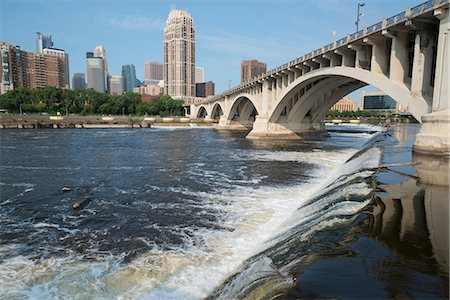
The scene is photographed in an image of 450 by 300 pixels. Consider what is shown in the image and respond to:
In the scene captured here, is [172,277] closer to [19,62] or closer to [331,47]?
[331,47]

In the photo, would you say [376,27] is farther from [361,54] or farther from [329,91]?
[329,91]

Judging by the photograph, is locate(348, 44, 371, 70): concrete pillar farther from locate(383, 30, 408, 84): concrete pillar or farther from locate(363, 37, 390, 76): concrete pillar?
locate(383, 30, 408, 84): concrete pillar

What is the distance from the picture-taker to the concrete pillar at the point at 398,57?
78.2 feet

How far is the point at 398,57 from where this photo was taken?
24.0 metres

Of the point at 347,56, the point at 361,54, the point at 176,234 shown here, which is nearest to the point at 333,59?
the point at 347,56

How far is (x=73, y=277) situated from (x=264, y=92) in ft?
160

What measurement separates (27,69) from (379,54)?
179 meters

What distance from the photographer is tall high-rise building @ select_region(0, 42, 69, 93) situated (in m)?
143

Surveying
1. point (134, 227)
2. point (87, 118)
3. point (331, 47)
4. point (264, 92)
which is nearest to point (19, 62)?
point (87, 118)

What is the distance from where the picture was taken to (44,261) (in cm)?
869

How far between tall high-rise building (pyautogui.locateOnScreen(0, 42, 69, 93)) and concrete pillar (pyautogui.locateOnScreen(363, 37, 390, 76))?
538 ft

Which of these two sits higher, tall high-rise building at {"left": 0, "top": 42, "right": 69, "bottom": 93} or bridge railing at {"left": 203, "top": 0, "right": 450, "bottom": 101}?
tall high-rise building at {"left": 0, "top": 42, "right": 69, "bottom": 93}

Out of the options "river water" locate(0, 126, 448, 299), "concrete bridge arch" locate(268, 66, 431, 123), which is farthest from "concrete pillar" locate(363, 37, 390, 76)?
"river water" locate(0, 126, 448, 299)

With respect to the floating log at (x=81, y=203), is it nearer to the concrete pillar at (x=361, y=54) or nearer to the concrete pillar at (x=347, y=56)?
the concrete pillar at (x=361, y=54)
